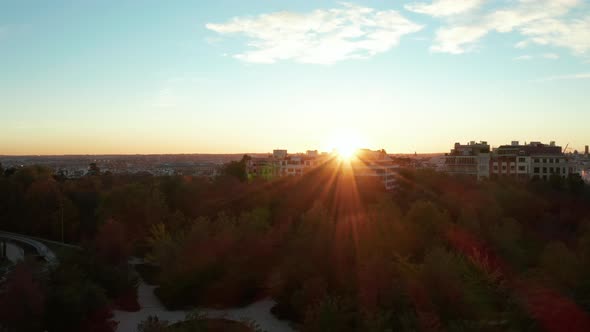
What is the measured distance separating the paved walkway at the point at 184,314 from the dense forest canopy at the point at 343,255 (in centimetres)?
57

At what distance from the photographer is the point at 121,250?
25.5 m

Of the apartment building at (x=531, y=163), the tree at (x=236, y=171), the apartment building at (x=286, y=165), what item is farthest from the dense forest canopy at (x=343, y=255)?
the apartment building at (x=286, y=165)

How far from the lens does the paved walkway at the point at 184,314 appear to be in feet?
60.2

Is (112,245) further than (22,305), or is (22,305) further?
(112,245)

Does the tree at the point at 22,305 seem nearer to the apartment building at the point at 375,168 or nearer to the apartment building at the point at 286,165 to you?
the apartment building at the point at 375,168

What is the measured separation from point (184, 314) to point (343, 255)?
21.3ft

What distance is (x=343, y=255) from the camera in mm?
20906

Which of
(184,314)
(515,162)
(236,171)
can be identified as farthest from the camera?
(515,162)

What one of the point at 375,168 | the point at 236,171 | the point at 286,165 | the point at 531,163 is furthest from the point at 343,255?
the point at 286,165

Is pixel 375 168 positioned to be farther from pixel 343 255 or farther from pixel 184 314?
pixel 184 314

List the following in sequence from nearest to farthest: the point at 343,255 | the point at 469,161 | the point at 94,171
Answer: the point at 343,255
the point at 469,161
the point at 94,171

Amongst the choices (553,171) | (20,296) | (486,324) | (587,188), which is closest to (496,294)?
(486,324)

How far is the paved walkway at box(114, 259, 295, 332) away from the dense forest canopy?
57 cm

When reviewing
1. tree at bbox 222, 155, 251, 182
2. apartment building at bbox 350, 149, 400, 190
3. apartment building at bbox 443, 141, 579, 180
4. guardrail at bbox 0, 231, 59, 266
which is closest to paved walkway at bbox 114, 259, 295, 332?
guardrail at bbox 0, 231, 59, 266
